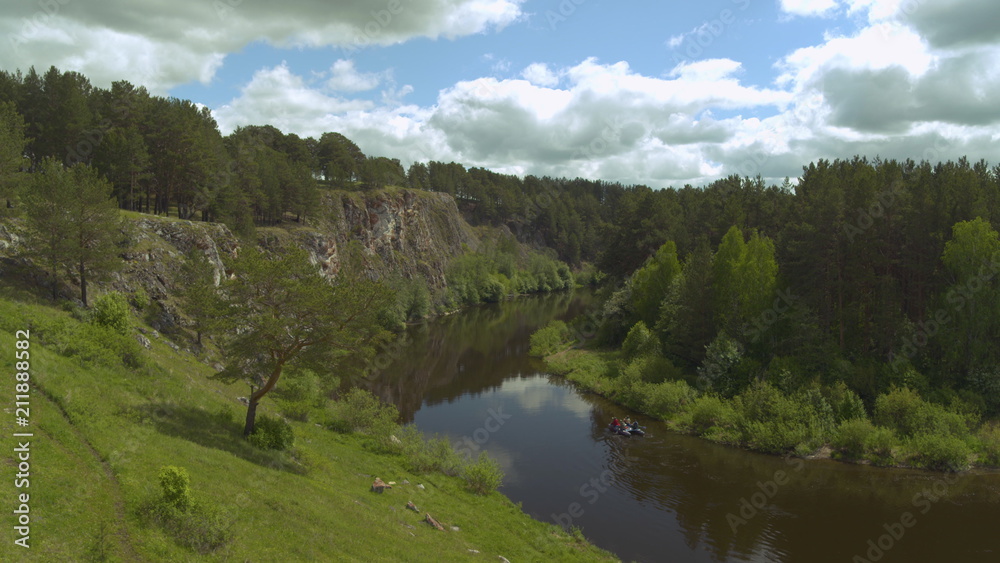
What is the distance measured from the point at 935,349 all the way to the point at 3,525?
165 feet

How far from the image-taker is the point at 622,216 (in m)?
85.0

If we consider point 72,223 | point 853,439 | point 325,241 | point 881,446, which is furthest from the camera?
point 325,241

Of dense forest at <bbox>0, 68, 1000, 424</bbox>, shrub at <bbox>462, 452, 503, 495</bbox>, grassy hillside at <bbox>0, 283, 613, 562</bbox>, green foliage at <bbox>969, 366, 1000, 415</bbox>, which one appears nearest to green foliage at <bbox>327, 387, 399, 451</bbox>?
grassy hillside at <bbox>0, 283, 613, 562</bbox>


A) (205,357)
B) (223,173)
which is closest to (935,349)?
(205,357)

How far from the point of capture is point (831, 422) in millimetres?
36469

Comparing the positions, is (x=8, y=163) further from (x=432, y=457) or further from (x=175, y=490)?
(x=175, y=490)

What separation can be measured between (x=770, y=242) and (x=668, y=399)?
1749cm

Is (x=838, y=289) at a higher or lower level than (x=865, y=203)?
lower

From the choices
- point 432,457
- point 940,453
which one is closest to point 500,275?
point 432,457

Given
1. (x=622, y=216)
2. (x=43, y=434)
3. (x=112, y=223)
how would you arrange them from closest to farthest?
(x=43, y=434) → (x=112, y=223) → (x=622, y=216)

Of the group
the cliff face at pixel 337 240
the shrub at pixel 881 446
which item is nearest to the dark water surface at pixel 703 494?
the shrub at pixel 881 446

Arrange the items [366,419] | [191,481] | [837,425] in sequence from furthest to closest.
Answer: [837,425] < [366,419] < [191,481]

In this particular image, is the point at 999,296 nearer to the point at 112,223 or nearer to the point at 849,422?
the point at 849,422

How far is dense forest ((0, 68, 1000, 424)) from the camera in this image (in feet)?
123
